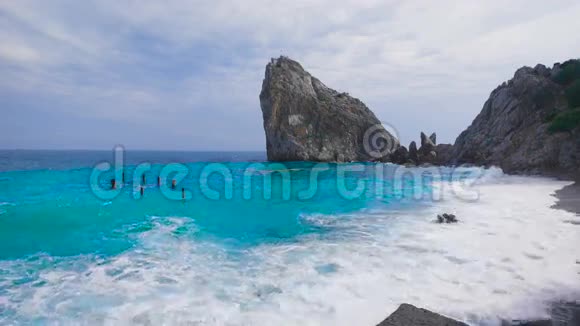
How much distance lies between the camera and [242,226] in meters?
16.9

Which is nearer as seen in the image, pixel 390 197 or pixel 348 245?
pixel 348 245

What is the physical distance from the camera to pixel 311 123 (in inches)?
3002

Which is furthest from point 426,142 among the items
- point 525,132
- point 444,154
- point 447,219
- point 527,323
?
point 527,323

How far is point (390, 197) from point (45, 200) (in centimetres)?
2400

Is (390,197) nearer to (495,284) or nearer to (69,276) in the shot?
(495,284)

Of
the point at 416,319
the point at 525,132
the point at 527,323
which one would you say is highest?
the point at 525,132

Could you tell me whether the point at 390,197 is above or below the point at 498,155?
below

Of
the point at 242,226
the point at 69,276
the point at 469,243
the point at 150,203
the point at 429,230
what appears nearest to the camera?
the point at 69,276

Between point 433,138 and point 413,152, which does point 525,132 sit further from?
point 433,138

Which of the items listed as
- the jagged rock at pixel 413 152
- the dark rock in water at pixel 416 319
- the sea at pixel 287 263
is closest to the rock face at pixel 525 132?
the jagged rock at pixel 413 152

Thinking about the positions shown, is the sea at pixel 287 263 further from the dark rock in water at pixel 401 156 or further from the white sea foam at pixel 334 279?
the dark rock in water at pixel 401 156

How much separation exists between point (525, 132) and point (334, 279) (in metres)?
42.8

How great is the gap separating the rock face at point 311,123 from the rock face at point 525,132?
2564cm

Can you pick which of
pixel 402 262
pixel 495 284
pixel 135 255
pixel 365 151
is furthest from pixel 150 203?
pixel 365 151
